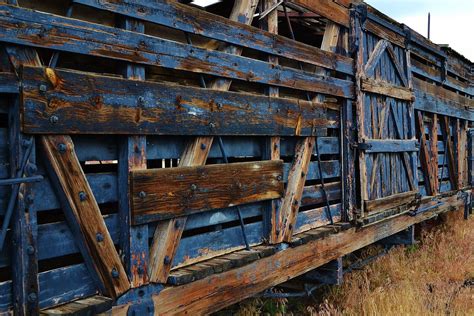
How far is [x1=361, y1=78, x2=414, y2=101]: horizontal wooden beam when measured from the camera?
19.9 ft

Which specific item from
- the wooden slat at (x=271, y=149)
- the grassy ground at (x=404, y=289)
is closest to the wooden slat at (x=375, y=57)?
the wooden slat at (x=271, y=149)

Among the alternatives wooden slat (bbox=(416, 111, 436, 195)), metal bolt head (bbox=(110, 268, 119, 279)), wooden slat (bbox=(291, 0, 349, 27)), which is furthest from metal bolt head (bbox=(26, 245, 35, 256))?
wooden slat (bbox=(416, 111, 436, 195))

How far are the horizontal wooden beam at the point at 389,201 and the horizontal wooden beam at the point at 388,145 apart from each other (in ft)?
2.32

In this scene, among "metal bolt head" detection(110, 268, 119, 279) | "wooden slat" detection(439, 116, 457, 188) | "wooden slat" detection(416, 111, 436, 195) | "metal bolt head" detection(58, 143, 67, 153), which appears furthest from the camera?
"wooden slat" detection(439, 116, 457, 188)

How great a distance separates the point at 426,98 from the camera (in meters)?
8.26

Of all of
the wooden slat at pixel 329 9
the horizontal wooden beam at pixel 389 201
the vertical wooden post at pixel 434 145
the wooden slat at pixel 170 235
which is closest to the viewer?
the wooden slat at pixel 170 235

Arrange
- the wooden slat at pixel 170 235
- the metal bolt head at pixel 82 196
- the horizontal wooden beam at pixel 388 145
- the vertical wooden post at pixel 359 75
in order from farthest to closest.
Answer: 1. the horizontal wooden beam at pixel 388 145
2. the vertical wooden post at pixel 359 75
3. the wooden slat at pixel 170 235
4. the metal bolt head at pixel 82 196

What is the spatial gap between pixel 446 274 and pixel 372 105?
10.6 feet

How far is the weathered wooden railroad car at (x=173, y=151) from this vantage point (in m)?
2.55

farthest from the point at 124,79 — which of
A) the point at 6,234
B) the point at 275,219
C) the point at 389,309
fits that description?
the point at 389,309

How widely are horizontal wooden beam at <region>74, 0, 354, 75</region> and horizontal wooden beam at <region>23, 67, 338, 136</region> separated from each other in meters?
0.49

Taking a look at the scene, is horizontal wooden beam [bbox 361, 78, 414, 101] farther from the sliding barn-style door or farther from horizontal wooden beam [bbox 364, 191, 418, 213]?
horizontal wooden beam [bbox 364, 191, 418, 213]

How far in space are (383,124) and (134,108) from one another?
15.1ft

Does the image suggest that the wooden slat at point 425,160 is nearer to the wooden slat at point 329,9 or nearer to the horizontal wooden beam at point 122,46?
Answer: the wooden slat at point 329,9
